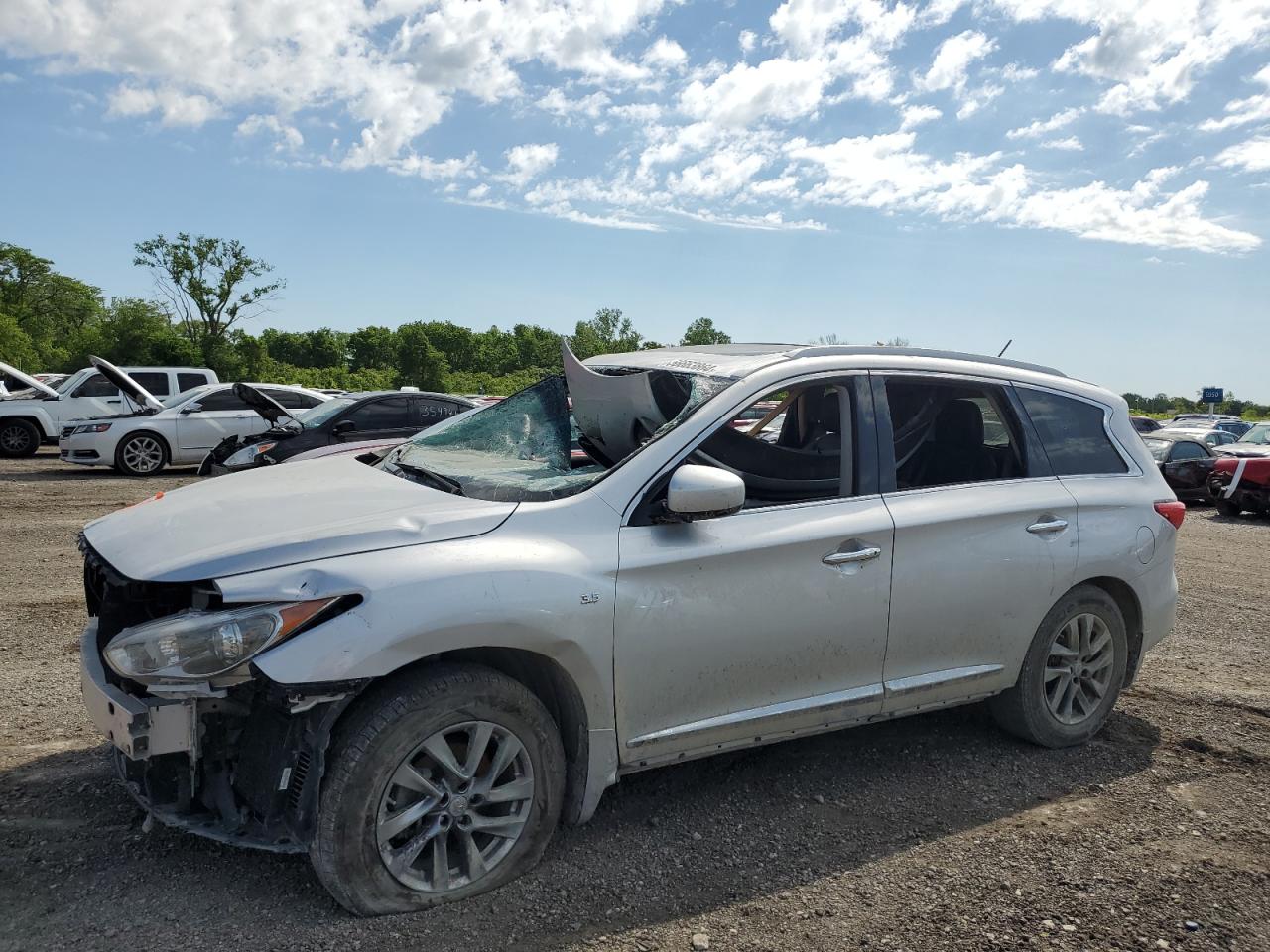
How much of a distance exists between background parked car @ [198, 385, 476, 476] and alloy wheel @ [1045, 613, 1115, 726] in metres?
9.16

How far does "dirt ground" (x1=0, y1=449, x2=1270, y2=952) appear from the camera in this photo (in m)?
3.07

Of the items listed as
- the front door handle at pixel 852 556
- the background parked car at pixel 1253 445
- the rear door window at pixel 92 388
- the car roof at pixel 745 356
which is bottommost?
the background parked car at pixel 1253 445


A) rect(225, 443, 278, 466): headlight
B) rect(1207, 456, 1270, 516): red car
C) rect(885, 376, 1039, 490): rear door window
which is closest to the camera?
rect(885, 376, 1039, 490): rear door window

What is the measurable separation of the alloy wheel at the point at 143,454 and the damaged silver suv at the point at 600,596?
13.8 meters

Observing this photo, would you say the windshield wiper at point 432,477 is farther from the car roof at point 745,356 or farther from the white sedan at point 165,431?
the white sedan at point 165,431

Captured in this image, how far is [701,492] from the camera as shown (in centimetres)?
336

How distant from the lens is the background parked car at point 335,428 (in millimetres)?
12438

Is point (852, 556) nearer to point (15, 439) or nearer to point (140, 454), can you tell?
point (140, 454)

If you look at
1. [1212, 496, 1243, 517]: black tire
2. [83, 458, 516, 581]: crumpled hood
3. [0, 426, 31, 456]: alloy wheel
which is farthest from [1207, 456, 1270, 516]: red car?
[0, 426, 31, 456]: alloy wheel

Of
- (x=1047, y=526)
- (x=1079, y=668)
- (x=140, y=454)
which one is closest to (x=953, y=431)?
(x=1047, y=526)

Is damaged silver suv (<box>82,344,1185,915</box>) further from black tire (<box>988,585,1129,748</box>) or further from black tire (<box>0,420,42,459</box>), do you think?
black tire (<box>0,420,42,459</box>)

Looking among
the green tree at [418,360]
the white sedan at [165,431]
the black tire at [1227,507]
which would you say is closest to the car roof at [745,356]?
the white sedan at [165,431]

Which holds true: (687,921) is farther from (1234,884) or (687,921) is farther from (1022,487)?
(1022,487)

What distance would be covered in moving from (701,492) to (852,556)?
2.55 ft
